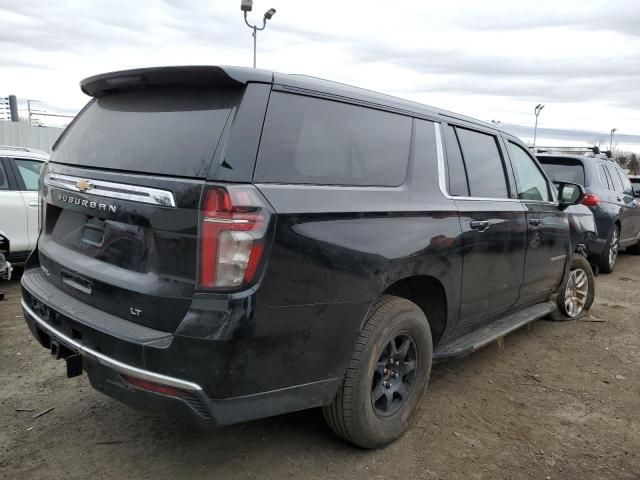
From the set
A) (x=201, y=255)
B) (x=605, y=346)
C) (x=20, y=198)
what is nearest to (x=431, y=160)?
(x=201, y=255)

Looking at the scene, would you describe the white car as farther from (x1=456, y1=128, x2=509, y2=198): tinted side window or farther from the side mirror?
the side mirror

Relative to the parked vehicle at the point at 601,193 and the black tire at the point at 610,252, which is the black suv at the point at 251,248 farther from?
the black tire at the point at 610,252

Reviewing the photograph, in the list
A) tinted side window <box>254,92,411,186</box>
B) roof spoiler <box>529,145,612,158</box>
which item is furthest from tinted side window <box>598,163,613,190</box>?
tinted side window <box>254,92,411,186</box>

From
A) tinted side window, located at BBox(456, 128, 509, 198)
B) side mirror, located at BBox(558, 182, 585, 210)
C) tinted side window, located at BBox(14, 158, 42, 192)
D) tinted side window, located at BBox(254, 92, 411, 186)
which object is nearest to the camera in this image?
tinted side window, located at BBox(254, 92, 411, 186)

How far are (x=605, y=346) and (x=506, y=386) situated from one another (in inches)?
61.7

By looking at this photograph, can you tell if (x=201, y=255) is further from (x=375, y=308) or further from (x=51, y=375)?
(x=51, y=375)

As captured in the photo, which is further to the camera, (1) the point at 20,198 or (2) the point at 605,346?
(1) the point at 20,198

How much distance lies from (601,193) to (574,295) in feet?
9.92

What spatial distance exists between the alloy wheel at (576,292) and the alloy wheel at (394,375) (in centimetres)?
305

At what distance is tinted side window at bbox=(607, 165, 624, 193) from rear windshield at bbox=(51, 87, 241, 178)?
795cm

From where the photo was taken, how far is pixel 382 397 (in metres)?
3.02

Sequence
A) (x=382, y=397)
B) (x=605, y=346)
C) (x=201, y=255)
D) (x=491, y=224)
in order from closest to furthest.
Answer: (x=201, y=255) < (x=382, y=397) < (x=491, y=224) < (x=605, y=346)

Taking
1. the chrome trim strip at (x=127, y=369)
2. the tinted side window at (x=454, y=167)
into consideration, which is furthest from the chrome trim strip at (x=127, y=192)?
the tinted side window at (x=454, y=167)

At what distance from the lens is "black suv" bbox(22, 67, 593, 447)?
7.19ft
